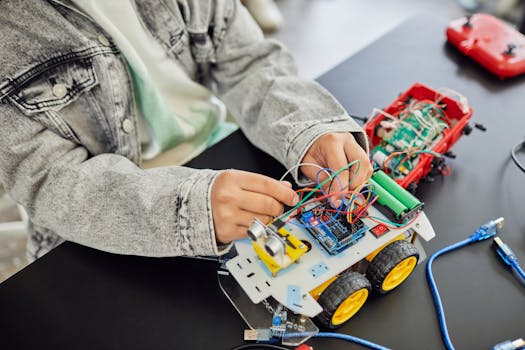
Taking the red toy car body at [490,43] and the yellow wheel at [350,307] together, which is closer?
the yellow wheel at [350,307]

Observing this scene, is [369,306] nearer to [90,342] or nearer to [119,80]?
[90,342]

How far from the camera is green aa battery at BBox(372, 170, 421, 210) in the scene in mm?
676

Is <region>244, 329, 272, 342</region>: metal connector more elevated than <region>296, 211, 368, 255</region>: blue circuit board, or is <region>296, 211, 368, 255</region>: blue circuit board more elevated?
<region>296, 211, 368, 255</region>: blue circuit board

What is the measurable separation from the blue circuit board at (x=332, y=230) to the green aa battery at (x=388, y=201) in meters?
0.06

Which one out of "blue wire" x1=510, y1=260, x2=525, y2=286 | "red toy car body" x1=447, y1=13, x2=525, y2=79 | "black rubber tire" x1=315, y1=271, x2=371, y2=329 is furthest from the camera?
"red toy car body" x1=447, y1=13, x2=525, y2=79

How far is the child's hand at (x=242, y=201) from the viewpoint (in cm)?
62

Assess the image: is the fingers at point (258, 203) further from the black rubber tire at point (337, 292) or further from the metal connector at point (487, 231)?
the metal connector at point (487, 231)

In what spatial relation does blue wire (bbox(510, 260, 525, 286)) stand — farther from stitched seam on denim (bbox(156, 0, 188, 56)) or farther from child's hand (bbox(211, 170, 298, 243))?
stitched seam on denim (bbox(156, 0, 188, 56))

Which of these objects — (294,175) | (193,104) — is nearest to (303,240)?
(294,175)

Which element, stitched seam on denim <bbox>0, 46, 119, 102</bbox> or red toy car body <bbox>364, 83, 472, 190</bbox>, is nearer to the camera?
stitched seam on denim <bbox>0, 46, 119, 102</bbox>

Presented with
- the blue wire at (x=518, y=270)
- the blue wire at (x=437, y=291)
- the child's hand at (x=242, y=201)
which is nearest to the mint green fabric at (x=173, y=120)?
the child's hand at (x=242, y=201)

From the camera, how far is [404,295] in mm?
657

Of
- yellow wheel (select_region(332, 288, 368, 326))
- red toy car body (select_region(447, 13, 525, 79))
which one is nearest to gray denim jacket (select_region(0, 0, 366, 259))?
yellow wheel (select_region(332, 288, 368, 326))

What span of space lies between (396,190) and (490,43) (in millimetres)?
604
